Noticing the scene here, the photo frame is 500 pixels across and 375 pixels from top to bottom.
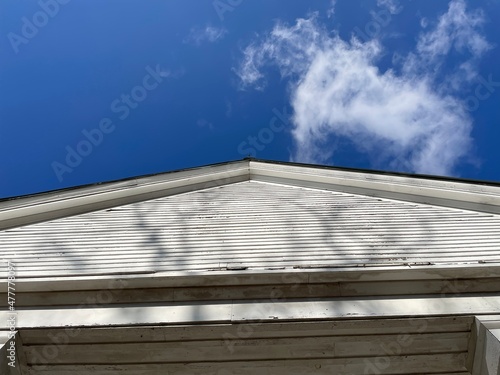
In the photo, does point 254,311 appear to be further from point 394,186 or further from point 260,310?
point 394,186

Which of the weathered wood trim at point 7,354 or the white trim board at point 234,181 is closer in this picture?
the weathered wood trim at point 7,354

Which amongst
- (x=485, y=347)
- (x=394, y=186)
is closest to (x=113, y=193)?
(x=394, y=186)

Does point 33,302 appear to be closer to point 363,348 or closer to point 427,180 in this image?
point 363,348

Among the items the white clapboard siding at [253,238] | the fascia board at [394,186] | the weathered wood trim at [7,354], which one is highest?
the fascia board at [394,186]

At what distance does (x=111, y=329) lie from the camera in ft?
7.57

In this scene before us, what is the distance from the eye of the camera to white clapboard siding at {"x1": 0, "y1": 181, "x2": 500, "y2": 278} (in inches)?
115

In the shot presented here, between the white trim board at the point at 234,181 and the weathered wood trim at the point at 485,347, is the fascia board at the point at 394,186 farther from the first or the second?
the weathered wood trim at the point at 485,347

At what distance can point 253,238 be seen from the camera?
3539mm

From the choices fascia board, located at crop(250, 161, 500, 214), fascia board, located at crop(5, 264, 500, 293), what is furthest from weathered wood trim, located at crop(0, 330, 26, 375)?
fascia board, located at crop(250, 161, 500, 214)

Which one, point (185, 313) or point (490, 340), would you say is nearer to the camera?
point (490, 340)

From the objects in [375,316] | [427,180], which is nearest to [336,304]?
[375,316]

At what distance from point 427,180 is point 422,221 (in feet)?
4.48

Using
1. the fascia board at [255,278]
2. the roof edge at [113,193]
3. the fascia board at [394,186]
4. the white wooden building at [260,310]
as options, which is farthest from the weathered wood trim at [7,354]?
the fascia board at [394,186]

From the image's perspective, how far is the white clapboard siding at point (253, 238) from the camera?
2.93m
